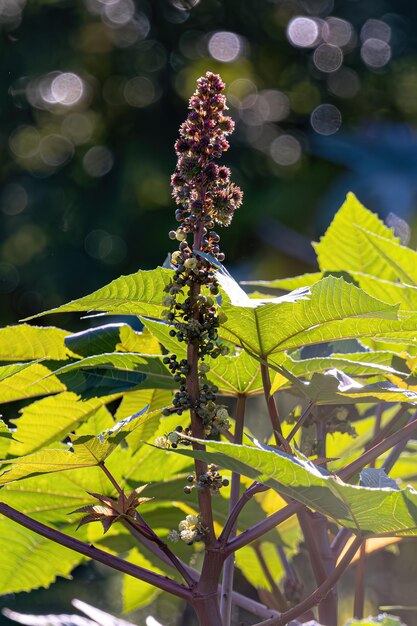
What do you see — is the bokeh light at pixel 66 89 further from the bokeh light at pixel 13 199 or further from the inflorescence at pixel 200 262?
the inflorescence at pixel 200 262

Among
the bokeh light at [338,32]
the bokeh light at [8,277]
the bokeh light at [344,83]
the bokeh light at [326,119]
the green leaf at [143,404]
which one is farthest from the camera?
the bokeh light at [338,32]

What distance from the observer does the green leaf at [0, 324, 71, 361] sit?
10.9 inches

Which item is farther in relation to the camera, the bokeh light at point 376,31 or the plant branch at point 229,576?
the bokeh light at point 376,31

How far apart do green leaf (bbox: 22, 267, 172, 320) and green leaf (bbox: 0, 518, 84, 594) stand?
13 cm

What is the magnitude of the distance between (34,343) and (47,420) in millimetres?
29

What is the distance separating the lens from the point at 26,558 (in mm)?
317

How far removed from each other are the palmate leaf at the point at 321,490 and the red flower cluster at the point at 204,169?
2.9 inches

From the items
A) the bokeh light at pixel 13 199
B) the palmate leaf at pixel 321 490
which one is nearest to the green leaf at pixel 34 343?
the palmate leaf at pixel 321 490

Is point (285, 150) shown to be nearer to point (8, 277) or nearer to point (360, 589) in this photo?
point (8, 277)

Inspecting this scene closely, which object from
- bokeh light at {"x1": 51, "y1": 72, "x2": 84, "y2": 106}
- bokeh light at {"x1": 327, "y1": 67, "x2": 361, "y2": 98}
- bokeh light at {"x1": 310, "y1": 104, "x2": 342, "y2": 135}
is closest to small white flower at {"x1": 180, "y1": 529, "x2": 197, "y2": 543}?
bokeh light at {"x1": 310, "y1": 104, "x2": 342, "y2": 135}

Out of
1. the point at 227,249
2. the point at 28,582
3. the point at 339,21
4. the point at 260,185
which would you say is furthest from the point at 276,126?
the point at 28,582

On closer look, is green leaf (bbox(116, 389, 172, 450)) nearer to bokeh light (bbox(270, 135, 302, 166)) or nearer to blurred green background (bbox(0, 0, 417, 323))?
blurred green background (bbox(0, 0, 417, 323))

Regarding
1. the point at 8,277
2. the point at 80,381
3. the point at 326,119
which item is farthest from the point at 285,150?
the point at 80,381

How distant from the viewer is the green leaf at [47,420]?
28 cm
